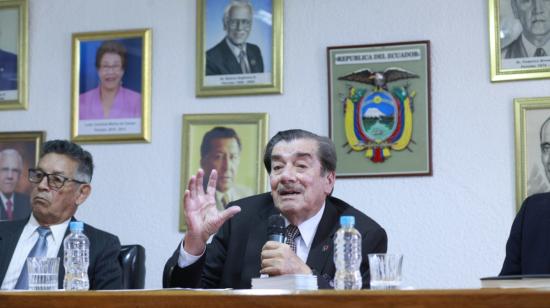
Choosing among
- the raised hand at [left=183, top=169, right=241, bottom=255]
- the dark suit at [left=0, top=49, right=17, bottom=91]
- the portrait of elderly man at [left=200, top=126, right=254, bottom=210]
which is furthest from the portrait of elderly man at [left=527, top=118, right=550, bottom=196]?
the dark suit at [left=0, top=49, right=17, bottom=91]

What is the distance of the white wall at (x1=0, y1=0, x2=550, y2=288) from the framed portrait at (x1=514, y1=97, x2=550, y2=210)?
57mm

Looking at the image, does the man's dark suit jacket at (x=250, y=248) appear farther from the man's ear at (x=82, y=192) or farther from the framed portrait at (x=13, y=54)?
the framed portrait at (x=13, y=54)

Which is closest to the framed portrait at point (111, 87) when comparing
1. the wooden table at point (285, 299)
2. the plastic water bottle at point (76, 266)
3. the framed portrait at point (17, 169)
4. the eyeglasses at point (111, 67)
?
the eyeglasses at point (111, 67)

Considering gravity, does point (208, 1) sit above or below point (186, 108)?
above

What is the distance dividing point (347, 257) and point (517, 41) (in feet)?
7.76

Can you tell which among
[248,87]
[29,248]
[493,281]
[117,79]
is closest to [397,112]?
[248,87]

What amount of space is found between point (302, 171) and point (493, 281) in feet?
5.30

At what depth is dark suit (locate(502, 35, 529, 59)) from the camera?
193 inches

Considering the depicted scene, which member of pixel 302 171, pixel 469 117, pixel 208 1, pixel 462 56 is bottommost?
pixel 302 171

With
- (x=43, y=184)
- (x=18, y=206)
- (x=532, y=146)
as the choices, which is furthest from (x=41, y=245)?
(x=532, y=146)

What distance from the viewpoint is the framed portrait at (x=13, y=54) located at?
573 cm

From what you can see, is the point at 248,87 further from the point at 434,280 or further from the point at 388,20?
the point at 434,280

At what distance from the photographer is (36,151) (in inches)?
222

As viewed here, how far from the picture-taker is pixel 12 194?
5.62 metres
